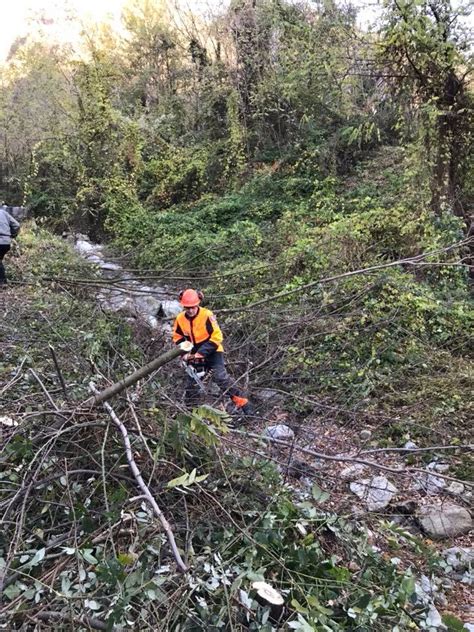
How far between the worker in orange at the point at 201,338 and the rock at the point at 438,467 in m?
1.54

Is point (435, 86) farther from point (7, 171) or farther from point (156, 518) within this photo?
point (7, 171)

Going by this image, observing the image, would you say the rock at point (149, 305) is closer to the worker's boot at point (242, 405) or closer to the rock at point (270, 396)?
the rock at point (270, 396)

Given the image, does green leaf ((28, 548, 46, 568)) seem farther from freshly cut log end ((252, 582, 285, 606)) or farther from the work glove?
the work glove

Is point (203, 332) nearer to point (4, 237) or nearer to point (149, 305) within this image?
point (149, 305)

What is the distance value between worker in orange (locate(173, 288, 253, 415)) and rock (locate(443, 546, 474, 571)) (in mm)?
1966

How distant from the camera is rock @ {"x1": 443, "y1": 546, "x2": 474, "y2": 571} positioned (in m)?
2.91

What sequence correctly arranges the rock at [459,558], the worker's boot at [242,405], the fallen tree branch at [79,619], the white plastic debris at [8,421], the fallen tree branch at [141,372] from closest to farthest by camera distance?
the fallen tree branch at [79,619], the fallen tree branch at [141,372], the white plastic debris at [8,421], the rock at [459,558], the worker's boot at [242,405]

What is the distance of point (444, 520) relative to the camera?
336cm

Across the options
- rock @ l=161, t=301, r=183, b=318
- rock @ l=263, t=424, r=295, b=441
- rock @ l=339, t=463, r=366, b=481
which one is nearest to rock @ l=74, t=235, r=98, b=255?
rock @ l=161, t=301, r=183, b=318

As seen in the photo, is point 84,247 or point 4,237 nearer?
point 4,237

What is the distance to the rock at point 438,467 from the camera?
3.83m

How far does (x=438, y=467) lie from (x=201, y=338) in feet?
7.25

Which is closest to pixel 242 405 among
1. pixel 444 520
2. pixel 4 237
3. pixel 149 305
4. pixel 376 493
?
pixel 376 493

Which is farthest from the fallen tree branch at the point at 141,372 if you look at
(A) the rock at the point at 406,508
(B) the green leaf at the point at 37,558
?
(A) the rock at the point at 406,508
